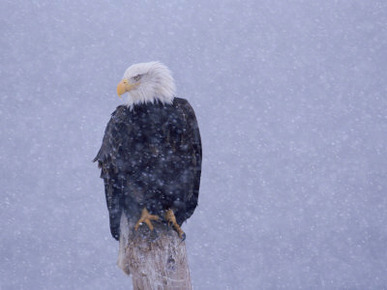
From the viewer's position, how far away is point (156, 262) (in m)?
2.13

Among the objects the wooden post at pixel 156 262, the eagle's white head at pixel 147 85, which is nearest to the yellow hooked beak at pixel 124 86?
the eagle's white head at pixel 147 85

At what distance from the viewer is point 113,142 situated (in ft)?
9.63

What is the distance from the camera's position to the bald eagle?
9.07 ft

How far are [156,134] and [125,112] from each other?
13.9 inches

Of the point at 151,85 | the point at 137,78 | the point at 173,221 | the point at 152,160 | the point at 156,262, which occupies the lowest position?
the point at 156,262

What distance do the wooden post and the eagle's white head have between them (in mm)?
1162

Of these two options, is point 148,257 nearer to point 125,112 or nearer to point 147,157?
point 147,157

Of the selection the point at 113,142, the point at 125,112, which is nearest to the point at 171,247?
the point at 113,142

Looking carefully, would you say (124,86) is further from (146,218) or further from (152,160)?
(146,218)

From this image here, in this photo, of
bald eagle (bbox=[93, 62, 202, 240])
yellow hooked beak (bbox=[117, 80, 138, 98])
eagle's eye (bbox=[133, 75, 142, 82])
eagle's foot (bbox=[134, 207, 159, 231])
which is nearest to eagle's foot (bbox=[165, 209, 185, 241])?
bald eagle (bbox=[93, 62, 202, 240])

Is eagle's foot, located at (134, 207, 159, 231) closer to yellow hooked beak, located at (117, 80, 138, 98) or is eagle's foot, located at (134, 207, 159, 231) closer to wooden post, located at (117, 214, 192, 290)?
wooden post, located at (117, 214, 192, 290)

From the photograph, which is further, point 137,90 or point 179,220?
point 137,90

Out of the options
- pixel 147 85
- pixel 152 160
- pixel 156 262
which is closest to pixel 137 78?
pixel 147 85

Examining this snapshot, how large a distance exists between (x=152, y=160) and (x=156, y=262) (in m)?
0.86
